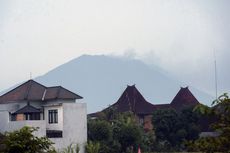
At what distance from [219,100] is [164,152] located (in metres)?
40.8

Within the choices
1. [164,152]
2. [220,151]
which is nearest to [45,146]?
[220,151]

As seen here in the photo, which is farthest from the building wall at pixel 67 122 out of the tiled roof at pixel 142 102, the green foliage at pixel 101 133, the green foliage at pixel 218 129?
the green foliage at pixel 218 129

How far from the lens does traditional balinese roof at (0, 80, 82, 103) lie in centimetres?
4114

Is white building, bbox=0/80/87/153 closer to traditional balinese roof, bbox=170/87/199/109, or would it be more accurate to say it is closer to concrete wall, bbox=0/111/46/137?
concrete wall, bbox=0/111/46/137

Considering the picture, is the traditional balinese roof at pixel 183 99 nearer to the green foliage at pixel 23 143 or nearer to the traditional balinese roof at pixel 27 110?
the traditional balinese roof at pixel 27 110

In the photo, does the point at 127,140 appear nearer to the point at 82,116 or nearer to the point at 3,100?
the point at 82,116

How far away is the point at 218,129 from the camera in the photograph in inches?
292

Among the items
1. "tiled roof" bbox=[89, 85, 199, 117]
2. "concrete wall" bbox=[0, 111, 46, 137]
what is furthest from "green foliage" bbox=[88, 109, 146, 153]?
"tiled roof" bbox=[89, 85, 199, 117]

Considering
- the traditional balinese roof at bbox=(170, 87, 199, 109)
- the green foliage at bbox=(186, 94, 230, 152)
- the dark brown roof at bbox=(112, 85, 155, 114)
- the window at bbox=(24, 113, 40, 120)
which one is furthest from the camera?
the dark brown roof at bbox=(112, 85, 155, 114)

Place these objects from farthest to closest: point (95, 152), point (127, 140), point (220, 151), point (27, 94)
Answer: point (127, 140)
point (27, 94)
point (95, 152)
point (220, 151)

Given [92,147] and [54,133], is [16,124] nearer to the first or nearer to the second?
[54,133]

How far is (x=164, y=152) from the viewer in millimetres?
47344

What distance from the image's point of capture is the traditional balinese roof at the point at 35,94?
4114 centimetres

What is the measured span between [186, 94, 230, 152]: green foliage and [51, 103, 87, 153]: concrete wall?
1235 inches
